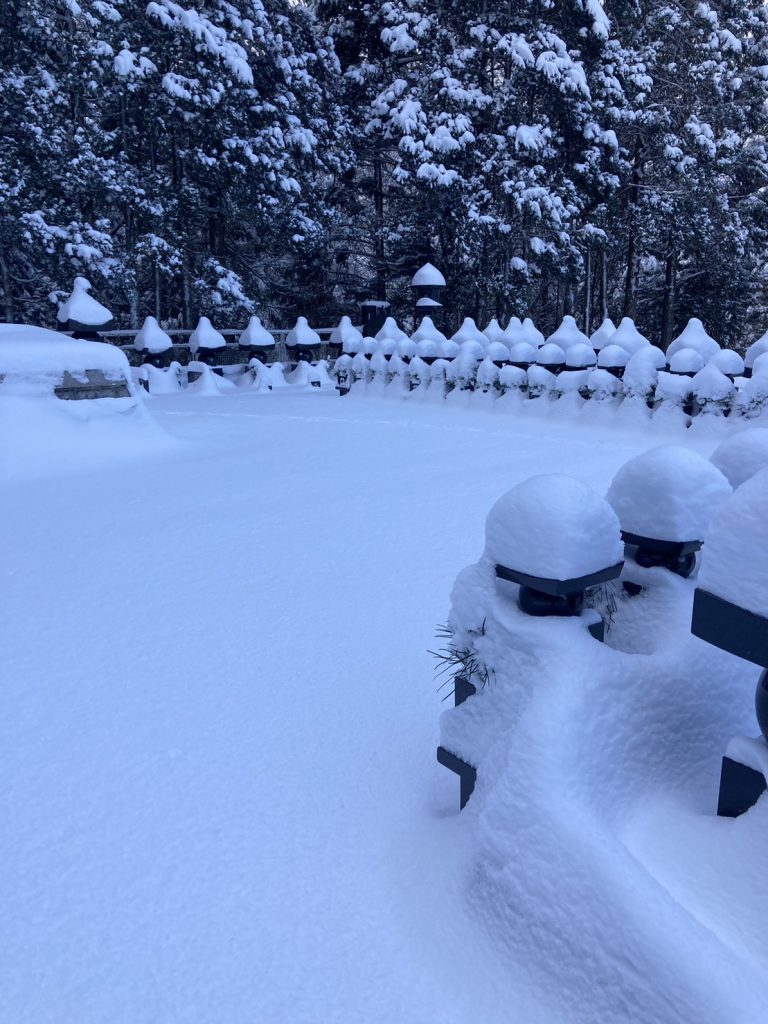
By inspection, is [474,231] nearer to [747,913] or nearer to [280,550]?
[280,550]

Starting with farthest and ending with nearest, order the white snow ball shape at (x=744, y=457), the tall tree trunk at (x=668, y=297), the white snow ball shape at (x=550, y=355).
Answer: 1. the tall tree trunk at (x=668, y=297)
2. the white snow ball shape at (x=550, y=355)
3. the white snow ball shape at (x=744, y=457)

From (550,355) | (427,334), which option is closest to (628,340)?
(550,355)

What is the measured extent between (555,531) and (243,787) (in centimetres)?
131

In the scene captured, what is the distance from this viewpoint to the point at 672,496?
2.04 metres

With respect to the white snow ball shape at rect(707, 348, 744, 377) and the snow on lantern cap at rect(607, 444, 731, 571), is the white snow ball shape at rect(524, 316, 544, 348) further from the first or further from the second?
the snow on lantern cap at rect(607, 444, 731, 571)

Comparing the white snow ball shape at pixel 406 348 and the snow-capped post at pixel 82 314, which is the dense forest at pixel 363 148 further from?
the white snow ball shape at pixel 406 348

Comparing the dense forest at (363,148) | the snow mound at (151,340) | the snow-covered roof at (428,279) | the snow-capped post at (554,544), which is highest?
the dense forest at (363,148)

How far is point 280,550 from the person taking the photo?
448cm

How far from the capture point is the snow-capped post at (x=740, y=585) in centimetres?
135

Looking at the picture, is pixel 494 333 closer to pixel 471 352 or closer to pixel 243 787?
pixel 471 352

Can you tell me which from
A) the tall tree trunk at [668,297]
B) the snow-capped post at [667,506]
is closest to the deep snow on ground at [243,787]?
the snow-capped post at [667,506]

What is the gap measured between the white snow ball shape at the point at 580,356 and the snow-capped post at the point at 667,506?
24.5ft

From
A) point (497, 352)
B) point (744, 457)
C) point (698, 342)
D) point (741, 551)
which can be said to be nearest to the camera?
point (741, 551)

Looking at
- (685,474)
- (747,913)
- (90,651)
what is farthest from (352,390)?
(747,913)
